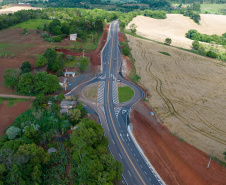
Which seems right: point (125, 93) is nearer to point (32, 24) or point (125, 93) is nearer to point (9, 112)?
point (9, 112)

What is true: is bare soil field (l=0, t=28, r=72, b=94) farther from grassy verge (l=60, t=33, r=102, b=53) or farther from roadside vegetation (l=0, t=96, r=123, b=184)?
roadside vegetation (l=0, t=96, r=123, b=184)

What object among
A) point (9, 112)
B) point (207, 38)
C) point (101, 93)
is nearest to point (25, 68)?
point (9, 112)

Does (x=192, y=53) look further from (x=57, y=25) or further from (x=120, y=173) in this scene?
(x=120, y=173)

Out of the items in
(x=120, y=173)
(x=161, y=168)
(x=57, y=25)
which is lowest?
(x=161, y=168)

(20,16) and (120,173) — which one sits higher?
(20,16)

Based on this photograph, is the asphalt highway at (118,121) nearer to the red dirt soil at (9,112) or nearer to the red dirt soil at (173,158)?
the red dirt soil at (173,158)

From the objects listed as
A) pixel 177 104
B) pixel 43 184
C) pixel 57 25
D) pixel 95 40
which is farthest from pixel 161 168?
pixel 57 25

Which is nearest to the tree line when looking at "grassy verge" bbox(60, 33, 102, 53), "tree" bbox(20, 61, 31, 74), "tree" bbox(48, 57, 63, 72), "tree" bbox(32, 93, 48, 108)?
"grassy verge" bbox(60, 33, 102, 53)
